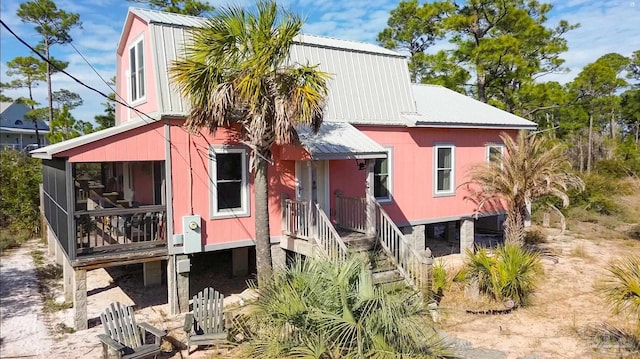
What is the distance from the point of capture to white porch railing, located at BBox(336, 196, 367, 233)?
Result: 11.8 m

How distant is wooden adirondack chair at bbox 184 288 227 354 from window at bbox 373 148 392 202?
6.28 metres

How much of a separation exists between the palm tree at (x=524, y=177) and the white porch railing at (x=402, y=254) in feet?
14.9

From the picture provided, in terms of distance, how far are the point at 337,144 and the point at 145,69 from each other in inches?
202

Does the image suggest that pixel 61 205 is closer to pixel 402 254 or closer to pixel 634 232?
pixel 402 254

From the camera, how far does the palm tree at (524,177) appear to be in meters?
13.5

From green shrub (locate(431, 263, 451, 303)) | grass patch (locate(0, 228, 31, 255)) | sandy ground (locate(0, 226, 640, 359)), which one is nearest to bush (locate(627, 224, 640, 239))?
sandy ground (locate(0, 226, 640, 359))

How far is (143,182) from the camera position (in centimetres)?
1438

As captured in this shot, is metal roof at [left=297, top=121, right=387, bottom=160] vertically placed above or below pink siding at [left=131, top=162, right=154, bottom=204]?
above

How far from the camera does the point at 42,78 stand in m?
27.7

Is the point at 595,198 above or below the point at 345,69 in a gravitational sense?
below

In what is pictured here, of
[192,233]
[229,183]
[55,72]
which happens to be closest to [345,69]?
[229,183]

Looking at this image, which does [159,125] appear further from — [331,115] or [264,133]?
[331,115]

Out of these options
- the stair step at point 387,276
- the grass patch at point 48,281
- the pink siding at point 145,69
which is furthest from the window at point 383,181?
the grass patch at point 48,281

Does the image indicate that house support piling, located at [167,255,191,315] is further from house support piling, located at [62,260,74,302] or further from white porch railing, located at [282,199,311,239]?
house support piling, located at [62,260,74,302]
